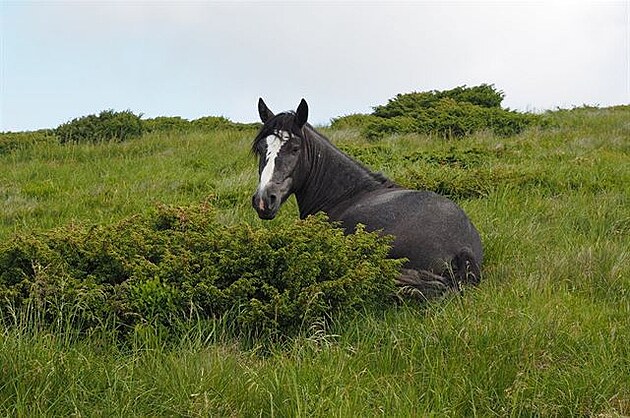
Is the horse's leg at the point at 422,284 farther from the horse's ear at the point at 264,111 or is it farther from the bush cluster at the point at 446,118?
Result: the bush cluster at the point at 446,118

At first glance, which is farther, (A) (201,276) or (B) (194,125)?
(B) (194,125)

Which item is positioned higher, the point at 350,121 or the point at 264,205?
the point at 350,121

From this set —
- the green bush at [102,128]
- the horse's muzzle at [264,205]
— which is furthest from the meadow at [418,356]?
the green bush at [102,128]

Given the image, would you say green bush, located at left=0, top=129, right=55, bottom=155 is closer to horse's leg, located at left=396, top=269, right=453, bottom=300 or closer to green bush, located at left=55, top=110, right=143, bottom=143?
green bush, located at left=55, top=110, right=143, bottom=143

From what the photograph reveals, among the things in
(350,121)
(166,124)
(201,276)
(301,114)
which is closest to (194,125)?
(166,124)

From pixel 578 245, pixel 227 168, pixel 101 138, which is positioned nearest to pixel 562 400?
pixel 578 245

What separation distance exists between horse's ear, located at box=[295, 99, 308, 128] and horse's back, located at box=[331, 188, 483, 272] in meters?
1.09

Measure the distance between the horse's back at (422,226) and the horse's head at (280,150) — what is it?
2.43ft

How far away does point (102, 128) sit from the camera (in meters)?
16.0

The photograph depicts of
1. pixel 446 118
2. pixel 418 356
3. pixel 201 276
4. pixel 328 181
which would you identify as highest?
pixel 446 118

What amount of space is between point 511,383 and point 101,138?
13575 mm

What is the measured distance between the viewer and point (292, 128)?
6766 millimetres

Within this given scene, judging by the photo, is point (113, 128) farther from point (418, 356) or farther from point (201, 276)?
point (418, 356)

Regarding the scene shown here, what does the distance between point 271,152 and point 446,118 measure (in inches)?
388
